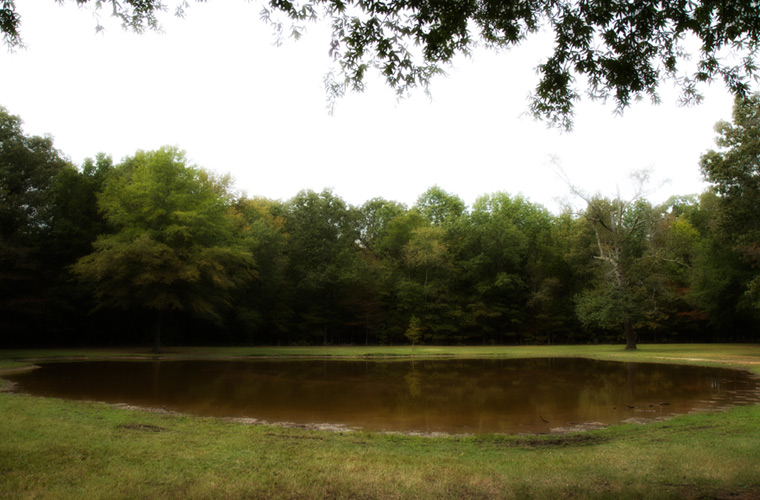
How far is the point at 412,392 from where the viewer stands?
1519cm

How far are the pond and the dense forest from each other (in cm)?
961

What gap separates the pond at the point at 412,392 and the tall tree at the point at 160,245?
264 inches

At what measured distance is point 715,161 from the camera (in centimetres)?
2675

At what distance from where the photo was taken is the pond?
35.8 feet

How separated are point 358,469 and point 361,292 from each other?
3555 centimetres

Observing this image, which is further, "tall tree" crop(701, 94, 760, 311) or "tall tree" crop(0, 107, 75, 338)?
"tall tree" crop(0, 107, 75, 338)

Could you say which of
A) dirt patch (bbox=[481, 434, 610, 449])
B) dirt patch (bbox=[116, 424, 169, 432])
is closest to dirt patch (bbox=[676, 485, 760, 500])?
dirt patch (bbox=[481, 434, 610, 449])

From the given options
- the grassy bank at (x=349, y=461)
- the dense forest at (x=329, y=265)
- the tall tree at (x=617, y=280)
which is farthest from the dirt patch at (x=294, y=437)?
the tall tree at (x=617, y=280)

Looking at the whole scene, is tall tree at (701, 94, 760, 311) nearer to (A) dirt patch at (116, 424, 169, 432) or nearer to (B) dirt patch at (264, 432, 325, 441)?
(B) dirt patch at (264, 432, 325, 441)

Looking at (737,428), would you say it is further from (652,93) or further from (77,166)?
(77,166)

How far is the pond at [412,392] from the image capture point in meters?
10.9

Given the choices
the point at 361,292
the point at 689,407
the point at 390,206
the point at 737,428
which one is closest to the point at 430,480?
the point at 737,428

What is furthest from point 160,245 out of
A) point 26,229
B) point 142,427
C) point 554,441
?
point 554,441

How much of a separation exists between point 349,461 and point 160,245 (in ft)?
82.8
